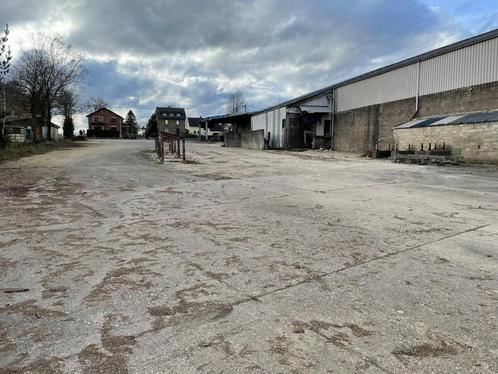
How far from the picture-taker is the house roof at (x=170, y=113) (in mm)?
115188

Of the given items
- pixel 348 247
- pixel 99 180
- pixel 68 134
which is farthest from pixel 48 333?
pixel 68 134

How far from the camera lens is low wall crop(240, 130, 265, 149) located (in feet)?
129

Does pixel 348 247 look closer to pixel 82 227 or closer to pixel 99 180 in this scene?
pixel 82 227

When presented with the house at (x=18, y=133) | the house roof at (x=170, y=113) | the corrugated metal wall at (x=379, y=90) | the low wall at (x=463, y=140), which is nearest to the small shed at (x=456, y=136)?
the low wall at (x=463, y=140)

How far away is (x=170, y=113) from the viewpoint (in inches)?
4606

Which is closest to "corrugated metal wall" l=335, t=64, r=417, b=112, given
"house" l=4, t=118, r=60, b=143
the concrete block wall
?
the concrete block wall

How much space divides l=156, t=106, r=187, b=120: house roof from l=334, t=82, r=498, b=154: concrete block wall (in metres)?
87.7

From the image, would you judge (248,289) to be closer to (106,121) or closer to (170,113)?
(106,121)

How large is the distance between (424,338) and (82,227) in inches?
190

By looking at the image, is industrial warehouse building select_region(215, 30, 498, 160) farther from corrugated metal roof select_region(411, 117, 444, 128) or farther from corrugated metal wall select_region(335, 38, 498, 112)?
corrugated metal roof select_region(411, 117, 444, 128)

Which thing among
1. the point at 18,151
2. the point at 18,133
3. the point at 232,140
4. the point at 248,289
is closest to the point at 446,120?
the point at 248,289

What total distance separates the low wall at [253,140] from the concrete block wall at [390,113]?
25.4ft

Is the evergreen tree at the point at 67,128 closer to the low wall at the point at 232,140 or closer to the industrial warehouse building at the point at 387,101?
the low wall at the point at 232,140

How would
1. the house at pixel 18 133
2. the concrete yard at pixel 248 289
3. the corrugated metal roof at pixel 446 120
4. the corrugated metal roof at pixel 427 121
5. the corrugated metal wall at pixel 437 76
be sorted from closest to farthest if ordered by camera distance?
the concrete yard at pixel 248 289 → the corrugated metal wall at pixel 437 76 → the corrugated metal roof at pixel 446 120 → the corrugated metal roof at pixel 427 121 → the house at pixel 18 133
